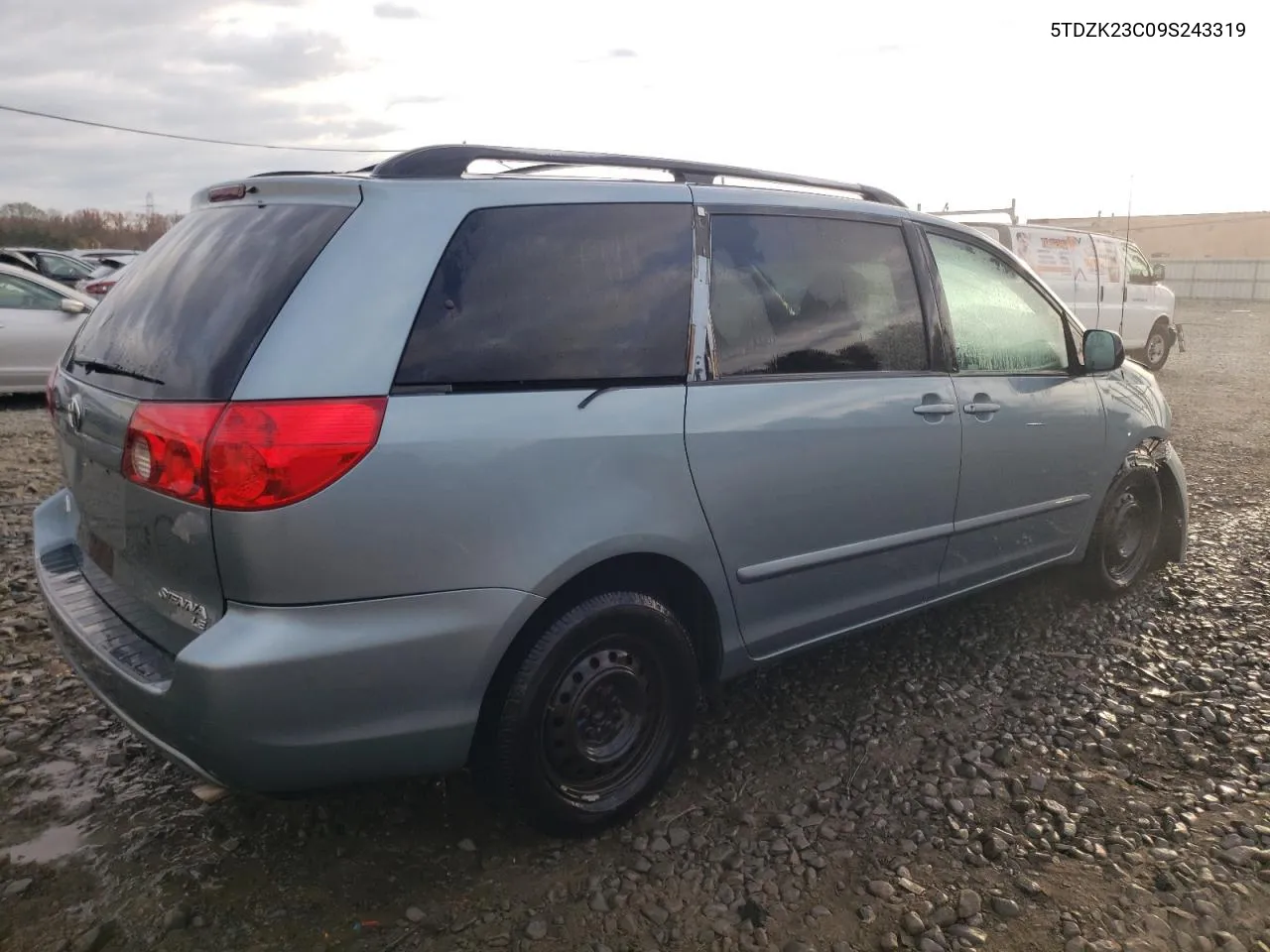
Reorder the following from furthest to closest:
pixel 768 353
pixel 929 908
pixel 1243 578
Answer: pixel 1243 578 → pixel 768 353 → pixel 929 908

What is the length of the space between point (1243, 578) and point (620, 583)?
3.75m

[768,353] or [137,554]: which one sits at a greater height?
[768,353]

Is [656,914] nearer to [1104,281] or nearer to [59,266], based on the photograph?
[1104,281]

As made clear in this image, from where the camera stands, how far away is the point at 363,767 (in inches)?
86.7

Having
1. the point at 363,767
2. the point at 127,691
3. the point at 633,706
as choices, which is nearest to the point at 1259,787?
the point at 633,706

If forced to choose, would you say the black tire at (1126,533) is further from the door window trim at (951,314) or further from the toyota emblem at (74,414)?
the toyota emblem at (74,414)

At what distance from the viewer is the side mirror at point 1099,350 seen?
3.98 metres

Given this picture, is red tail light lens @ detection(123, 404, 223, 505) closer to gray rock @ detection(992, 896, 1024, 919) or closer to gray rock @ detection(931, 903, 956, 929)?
A: gray rock @ detection(931, 903, 956, 929)

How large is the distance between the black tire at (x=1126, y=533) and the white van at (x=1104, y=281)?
7.93 meters

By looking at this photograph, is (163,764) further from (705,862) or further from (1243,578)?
(1243,578)

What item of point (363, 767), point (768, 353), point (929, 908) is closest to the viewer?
point (363, 767)

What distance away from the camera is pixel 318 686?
2.06m

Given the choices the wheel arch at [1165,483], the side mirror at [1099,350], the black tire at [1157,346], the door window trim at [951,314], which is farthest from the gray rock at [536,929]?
the black tire at [1157,346]

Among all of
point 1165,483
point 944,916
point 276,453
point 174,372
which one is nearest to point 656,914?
point 944,916
